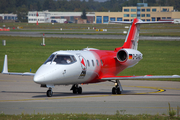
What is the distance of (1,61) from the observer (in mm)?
44875

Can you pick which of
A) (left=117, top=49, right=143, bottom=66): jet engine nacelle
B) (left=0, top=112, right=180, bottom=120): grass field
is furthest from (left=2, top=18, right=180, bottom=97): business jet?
(left=0, top=112, right=180, bottom=120): grass field

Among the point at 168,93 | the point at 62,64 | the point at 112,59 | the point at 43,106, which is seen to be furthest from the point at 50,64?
the point at 168,93

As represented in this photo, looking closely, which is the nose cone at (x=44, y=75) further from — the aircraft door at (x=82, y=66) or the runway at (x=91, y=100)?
the aircraft door at (x=82, y=66)

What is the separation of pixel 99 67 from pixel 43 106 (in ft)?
23.8

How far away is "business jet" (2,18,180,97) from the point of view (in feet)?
67.1

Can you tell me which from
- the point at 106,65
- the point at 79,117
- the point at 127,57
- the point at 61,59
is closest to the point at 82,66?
the point at 61,59

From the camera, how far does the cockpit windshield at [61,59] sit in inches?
834

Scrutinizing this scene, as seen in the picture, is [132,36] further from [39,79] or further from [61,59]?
[39,79]

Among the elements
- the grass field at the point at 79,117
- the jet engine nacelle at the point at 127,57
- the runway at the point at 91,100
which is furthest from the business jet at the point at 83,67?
the grass field at the point at 79,117

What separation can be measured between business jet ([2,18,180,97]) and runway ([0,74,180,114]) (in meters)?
1.01

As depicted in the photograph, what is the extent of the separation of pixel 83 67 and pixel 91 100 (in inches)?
117

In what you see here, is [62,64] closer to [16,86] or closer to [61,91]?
[61,91]

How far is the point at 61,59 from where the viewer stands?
70.2ft

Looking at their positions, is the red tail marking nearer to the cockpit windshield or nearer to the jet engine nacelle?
the jet engine nacelle
